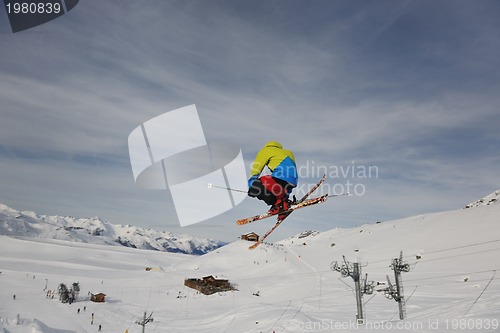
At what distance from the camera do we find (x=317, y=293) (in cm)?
4272

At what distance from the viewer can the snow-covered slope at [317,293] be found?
27.4 meters

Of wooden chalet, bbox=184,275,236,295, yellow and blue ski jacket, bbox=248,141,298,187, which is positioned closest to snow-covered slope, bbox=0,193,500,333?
wooden chalet, bbox=184,275,236,295

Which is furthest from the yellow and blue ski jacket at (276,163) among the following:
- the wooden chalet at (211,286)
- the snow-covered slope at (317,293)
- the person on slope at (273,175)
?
the wooden chalet at (211,286)

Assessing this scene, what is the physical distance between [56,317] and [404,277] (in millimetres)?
46042

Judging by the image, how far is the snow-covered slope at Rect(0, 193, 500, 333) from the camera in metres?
27.4

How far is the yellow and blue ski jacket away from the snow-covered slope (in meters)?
6.88

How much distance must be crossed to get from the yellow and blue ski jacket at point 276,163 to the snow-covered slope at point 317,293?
6881 millimetres

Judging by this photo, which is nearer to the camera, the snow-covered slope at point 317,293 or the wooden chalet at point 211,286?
the snow-covered slope at point 317,293

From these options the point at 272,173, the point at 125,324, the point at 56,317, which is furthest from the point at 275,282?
the point at 272,173

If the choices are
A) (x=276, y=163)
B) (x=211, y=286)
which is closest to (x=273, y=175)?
(x=276, y=163)

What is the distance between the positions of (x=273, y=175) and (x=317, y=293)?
41644 millimetres

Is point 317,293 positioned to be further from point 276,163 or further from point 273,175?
point 276,163

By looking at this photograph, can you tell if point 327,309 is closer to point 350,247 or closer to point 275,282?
point 275,282

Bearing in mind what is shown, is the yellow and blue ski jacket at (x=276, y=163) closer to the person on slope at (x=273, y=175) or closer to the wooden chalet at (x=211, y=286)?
the person on slope at (x=273, y=175)
